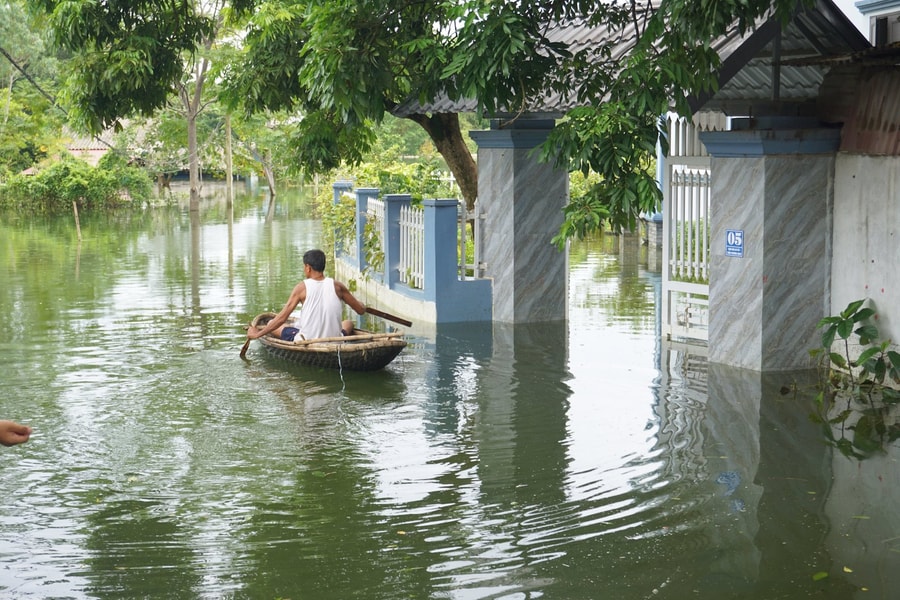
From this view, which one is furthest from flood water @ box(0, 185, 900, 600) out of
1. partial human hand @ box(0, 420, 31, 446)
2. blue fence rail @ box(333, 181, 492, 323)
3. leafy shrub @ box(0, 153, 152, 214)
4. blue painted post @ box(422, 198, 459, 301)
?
leafy shrub @ box(0, 153, 152, 214)

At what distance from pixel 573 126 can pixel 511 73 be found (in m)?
1.12

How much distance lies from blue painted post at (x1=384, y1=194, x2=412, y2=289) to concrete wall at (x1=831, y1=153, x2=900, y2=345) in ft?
22.7

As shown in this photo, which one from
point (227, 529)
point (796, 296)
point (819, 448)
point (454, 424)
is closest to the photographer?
point (227, 529)

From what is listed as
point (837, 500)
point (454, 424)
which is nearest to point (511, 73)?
point (454, 424)

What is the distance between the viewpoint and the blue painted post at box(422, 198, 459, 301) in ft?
51.0

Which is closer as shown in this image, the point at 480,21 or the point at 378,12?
the point at 480,21

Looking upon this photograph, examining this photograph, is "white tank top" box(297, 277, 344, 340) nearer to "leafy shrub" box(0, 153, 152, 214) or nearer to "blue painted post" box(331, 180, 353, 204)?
"blue painted post" box(331, 180, 353, 204)

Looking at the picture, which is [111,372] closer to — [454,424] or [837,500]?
[454,424]

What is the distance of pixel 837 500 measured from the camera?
7953mm

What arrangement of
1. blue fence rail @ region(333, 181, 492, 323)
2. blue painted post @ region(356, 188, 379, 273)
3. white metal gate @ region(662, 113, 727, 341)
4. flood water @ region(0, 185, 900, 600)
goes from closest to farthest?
1. flood water @ region(0, 185, 900, 600)
2. white metal gate @ region(662, 113, 727, 341)
3. blue fence rail @ region(333, 181, 492, 323)
4. blue painted post @ region(356, 188, 379, 273)

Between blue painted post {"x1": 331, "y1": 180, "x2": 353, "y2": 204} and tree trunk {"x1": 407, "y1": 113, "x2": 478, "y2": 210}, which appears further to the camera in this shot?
blue painted post {"x1": 331, "y1": 180, "x2": 353, "y2": 204}

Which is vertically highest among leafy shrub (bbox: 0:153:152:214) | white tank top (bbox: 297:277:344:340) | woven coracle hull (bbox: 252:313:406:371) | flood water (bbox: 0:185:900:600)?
leafy shrub (bbox: 0:153:152:214)

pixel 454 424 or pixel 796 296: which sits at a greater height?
pixel 796 296

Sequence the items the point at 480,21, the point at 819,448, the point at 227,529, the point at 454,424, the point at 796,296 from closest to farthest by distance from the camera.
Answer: the point at 227,529 → the point at 819,448 → the point at 454,424 → the point at 480,21 → the point at 796,296
